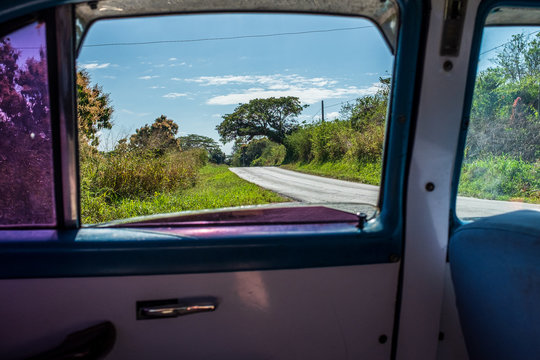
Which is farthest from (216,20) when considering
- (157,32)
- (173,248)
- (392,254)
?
(392,254)

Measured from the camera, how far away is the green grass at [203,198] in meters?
1.68

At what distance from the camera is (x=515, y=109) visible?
143cm

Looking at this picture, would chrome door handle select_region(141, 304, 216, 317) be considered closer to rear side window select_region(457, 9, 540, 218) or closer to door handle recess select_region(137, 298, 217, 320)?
door handle recess select_region(137, 298, 217, 320)

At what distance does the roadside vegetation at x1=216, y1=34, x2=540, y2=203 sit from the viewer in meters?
1.40

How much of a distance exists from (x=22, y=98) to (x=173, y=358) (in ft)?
3.33

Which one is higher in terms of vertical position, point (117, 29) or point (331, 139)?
point (117, 29)

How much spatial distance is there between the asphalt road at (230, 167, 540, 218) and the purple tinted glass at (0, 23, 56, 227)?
80cm

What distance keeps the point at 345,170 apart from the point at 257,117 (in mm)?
575

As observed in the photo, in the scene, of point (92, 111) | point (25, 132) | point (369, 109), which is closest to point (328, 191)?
point (369, 109)

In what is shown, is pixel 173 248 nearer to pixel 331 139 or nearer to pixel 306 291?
pixel 306 291

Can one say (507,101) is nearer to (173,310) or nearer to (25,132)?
(173,310)

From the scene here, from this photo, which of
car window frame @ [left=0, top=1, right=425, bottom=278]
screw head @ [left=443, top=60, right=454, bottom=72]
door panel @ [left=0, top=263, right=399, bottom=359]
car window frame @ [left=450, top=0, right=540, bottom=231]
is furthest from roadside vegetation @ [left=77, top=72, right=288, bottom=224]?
screw head @ [left=443, top=60, right=454, bottom=72]

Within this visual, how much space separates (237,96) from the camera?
1.53 m

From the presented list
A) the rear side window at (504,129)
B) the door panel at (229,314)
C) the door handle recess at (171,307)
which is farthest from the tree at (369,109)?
the door handle recess at (171,307)
